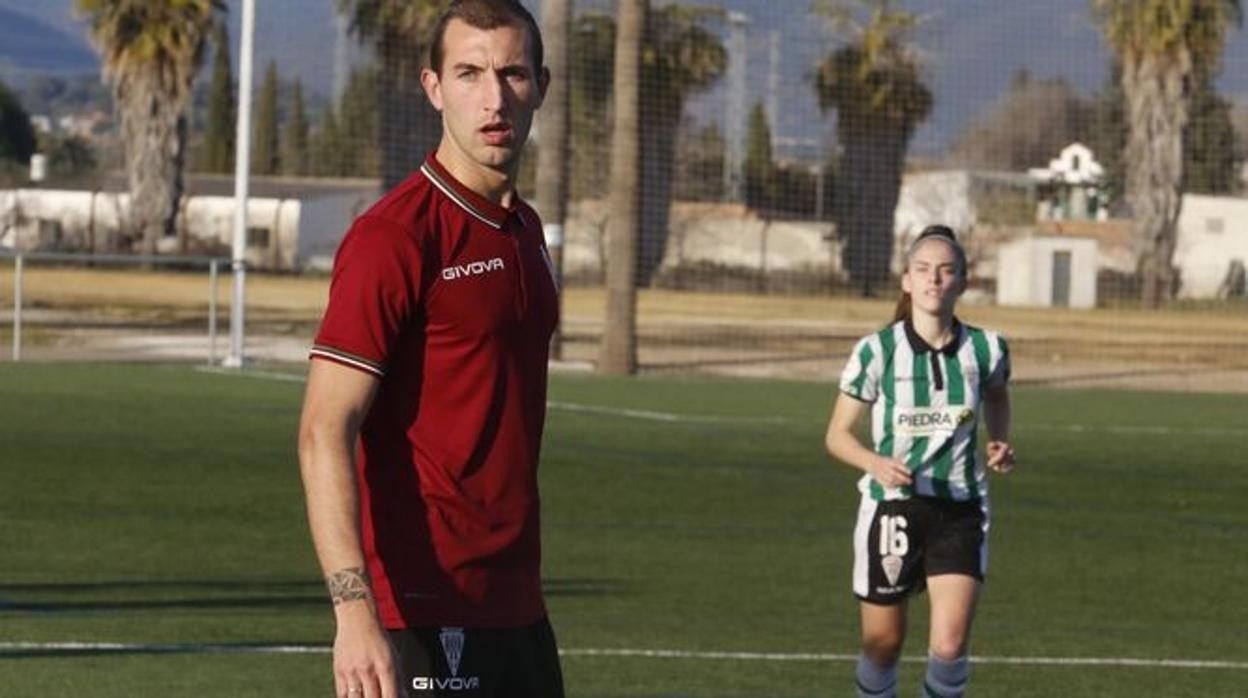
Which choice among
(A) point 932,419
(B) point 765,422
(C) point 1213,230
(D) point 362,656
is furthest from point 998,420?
(C) point 1213,230

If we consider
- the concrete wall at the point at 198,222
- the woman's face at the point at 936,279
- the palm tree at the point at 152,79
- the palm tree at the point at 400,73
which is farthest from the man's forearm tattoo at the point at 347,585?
the concrete wall at the point at 198,222

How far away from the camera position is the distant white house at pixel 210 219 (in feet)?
277

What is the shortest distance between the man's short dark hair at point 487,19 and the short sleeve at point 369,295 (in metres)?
0.39

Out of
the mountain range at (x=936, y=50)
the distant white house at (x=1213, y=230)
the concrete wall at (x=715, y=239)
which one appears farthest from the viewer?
the distant white house at (x=1213, y=230)

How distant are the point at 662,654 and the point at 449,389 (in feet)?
23.5

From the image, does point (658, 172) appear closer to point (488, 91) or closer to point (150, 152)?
point (150, 152)

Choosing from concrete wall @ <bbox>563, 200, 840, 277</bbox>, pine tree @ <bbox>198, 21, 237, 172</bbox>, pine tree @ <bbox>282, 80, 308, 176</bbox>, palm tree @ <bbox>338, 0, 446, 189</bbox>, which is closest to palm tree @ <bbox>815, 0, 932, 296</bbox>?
concrete wall @ <bbox>563, 200, 840, 277</bbox>

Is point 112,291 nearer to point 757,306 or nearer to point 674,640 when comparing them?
point 757,306

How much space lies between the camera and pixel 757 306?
5706 centimetres

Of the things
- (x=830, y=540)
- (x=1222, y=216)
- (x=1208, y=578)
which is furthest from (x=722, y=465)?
(x=1222, y=216)

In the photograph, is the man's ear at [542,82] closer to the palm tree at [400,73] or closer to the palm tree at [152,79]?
the palm tree at [400,73]

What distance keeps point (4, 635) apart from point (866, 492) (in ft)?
13.9

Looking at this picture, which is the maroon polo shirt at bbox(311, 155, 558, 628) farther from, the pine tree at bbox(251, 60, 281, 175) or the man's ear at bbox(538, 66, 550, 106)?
the pine tree at bbox(251, 60, 281, 175)

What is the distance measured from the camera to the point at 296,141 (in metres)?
147
